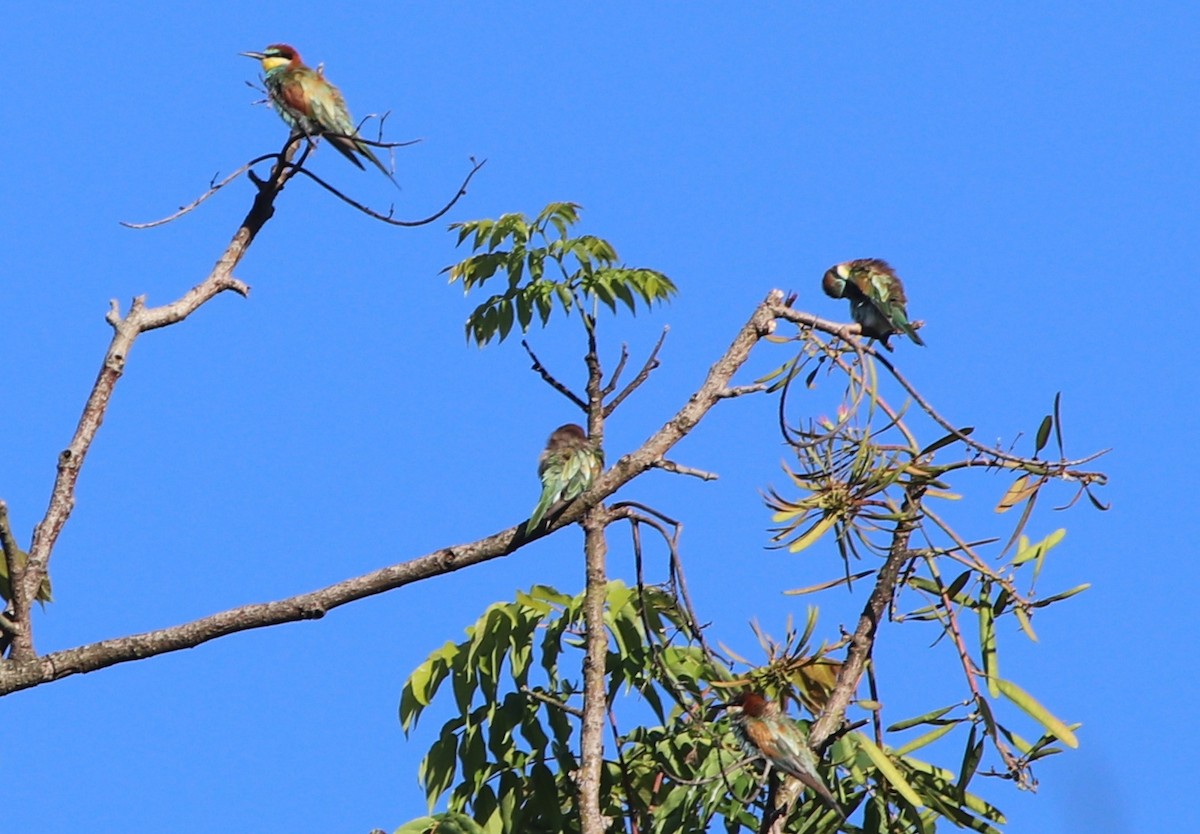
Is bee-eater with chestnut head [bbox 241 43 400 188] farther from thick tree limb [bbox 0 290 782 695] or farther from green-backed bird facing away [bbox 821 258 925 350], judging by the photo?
thick tree limb [bbox 0 290 782 695]

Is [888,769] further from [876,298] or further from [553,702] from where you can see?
[876,298]

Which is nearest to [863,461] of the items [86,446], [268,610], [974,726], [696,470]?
[696,470]

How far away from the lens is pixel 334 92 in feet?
23.7

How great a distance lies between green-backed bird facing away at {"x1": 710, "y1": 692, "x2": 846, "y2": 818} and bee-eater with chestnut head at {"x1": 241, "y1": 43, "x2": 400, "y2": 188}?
3.25 meters

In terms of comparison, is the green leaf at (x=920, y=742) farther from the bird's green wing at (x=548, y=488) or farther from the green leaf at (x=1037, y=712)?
the bird's green wing at (x=548, y=488)

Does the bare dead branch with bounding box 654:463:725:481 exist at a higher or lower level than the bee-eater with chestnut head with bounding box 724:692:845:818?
higher

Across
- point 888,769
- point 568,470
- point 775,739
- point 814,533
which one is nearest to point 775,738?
point 775,739

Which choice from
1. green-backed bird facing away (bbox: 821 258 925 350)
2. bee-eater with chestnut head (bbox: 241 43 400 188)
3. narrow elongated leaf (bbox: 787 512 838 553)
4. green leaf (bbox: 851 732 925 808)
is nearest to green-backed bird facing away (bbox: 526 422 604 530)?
narrow elongated leaf (bbox: 787 512 838 553)

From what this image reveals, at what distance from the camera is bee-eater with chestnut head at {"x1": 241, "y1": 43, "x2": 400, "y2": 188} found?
23.3ft

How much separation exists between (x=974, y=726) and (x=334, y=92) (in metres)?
4.14

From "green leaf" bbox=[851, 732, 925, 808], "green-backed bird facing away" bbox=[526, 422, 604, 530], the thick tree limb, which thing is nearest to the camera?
the thick tree limb

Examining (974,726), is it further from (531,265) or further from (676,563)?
(531,265)

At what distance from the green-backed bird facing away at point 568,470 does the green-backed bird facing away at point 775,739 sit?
0.93 m

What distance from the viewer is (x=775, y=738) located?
199 inches
